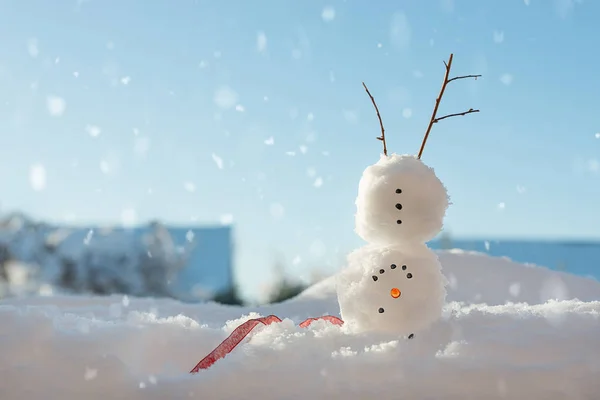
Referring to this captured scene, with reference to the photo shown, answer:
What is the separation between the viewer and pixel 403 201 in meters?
0.94

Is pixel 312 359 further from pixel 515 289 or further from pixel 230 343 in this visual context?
pixel 515 289

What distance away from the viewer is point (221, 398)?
724mm

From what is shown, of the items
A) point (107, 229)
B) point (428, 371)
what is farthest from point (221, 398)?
point (107, 229)

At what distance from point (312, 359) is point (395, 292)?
0.21 m

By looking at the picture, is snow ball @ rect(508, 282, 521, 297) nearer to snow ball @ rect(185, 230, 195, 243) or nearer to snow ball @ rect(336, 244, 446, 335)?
snow ball @ rect(336, 244, 446, 335)

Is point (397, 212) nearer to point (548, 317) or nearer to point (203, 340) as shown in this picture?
point (548, 317)

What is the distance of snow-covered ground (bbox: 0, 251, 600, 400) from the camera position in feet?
2.37

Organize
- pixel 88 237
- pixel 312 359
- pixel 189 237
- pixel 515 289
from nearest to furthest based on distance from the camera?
pixel 312 359, pixel 515 289, pixel 88 237, pixel 189 237

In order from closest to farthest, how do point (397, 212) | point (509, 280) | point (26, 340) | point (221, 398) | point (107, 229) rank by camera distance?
1. point (221, 398)
2. point (26, 340)
3. point (397, 212)
4. point (509, 280)
5. point (107, 229)

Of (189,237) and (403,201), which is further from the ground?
(189,237)

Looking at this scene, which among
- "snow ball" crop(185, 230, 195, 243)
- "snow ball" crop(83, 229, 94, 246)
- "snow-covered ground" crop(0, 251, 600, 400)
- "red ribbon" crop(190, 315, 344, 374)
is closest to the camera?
"snow-covered ground" crop(0, 251, 600, 400)

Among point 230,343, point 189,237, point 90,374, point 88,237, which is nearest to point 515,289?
point 230,343

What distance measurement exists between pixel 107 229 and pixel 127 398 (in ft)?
8.34

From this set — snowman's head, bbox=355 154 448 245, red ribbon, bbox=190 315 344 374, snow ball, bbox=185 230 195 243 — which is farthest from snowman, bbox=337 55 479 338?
snow ball, bbox=185 230 195 243
